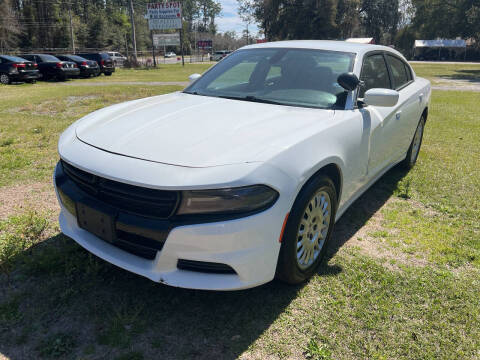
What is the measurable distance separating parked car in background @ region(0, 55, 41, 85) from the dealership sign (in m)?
28.5

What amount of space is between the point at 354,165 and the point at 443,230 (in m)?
1.27

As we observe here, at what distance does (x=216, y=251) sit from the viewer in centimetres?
199

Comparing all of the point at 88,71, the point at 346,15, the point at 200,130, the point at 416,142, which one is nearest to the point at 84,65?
the point at 88,71

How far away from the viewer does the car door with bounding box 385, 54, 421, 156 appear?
3.97m

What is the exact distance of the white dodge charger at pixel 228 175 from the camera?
6.51 feet

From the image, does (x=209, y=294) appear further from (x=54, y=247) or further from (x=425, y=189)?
(x=425, y=189)

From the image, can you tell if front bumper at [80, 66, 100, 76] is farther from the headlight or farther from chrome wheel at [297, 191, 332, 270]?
the headlight

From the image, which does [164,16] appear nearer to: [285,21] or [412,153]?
[285,21]

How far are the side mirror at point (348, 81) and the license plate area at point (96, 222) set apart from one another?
2001mm

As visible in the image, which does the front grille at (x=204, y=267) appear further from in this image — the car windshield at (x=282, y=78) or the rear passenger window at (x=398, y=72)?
the rear passenger window at (x=398, y=72)

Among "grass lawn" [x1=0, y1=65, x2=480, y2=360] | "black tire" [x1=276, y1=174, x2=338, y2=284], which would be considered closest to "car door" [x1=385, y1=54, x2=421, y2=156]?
"grass lawn" [x1=0, y1=65, x2=480, y2=360]

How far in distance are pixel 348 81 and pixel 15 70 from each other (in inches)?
790

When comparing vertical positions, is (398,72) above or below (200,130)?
above

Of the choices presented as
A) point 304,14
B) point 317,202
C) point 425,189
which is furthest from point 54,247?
point 304,14
